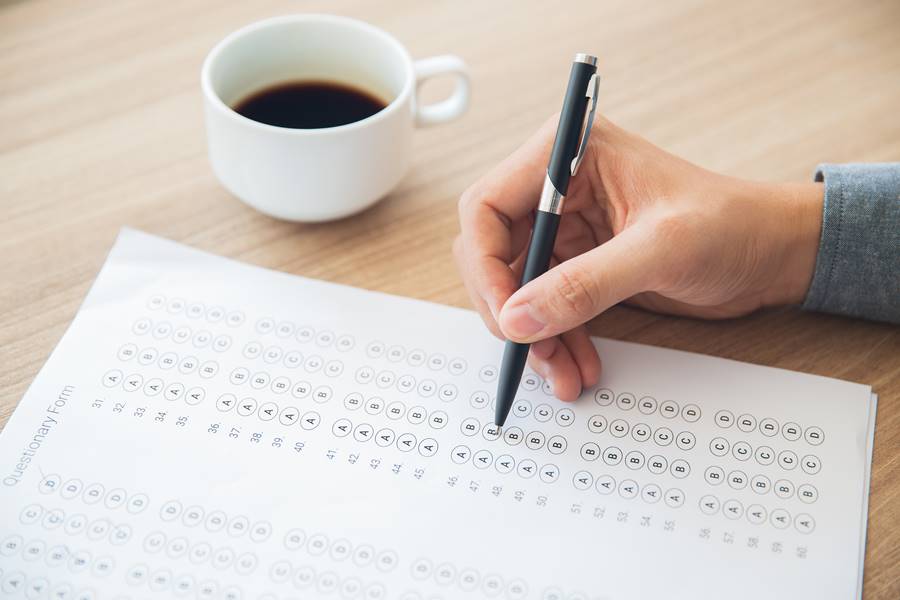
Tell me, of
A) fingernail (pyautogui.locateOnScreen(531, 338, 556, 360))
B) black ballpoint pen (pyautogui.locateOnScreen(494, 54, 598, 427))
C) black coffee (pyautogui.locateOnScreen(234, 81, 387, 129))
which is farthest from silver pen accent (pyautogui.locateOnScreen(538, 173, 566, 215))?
black coffee (pyautogui.locateOnScreen(234, 81, 387, 129))

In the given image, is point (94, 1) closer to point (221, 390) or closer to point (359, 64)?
point (359, 64)

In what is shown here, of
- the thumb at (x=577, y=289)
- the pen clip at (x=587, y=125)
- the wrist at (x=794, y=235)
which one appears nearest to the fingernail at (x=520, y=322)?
the thumb at (x=577, y=289)

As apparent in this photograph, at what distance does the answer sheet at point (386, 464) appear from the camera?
55cm

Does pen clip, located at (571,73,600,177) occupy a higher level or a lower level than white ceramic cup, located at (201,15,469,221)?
higher

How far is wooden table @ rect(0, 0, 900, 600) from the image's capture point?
2.30 feet

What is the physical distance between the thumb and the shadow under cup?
193mm

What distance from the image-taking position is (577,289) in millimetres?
591

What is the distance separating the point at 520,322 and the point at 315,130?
23 cm

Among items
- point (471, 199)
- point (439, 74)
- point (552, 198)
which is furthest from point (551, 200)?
point (439, 74)

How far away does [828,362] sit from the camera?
26.9 inches

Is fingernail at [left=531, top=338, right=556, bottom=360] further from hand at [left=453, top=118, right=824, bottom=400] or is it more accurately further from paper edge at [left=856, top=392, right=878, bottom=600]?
paper edge at [left=856, top=392, right=878, bottom=600]

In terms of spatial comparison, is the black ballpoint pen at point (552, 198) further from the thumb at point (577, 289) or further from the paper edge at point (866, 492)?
the paper edge at point (866, 492)

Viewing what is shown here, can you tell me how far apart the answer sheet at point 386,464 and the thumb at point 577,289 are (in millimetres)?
76

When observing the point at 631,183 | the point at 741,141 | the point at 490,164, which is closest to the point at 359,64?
the point at 490,164
